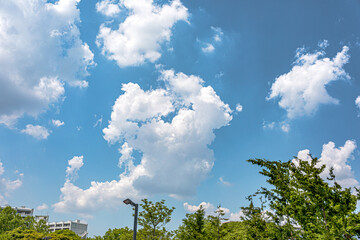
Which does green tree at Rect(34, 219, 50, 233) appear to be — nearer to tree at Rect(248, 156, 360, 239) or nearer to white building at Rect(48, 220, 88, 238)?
tree at Rect(248, 156, 360, 239)

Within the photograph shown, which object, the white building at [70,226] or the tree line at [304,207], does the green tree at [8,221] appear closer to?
the tree line at [304,207]

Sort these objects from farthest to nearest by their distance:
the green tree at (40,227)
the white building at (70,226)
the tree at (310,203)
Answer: the white building at (70,226) < the green tree at (40,227) < the tree at (310,203)

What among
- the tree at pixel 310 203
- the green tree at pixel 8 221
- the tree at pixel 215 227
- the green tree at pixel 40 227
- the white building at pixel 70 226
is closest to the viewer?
the tree at pixel 310 203

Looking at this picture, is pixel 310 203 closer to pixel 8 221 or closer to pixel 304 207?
pixel 304 207

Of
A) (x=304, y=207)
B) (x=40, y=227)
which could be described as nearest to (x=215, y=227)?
(x=304, y=207)

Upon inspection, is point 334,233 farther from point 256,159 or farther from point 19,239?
point 19,239

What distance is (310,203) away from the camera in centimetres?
1805

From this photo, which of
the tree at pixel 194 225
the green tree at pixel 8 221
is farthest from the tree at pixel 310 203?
the green tree at pixel 8 221

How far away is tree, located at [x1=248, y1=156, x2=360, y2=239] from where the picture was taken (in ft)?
51.1

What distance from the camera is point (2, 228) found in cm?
4844

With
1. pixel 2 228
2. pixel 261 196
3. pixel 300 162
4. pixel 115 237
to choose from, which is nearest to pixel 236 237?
pixel 261 196

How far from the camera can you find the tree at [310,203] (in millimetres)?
15562

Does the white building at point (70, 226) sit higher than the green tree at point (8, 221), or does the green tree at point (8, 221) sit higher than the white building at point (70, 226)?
the green tree at point (8, 221)

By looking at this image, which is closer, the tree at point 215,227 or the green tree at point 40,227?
the tree at point 215,227
